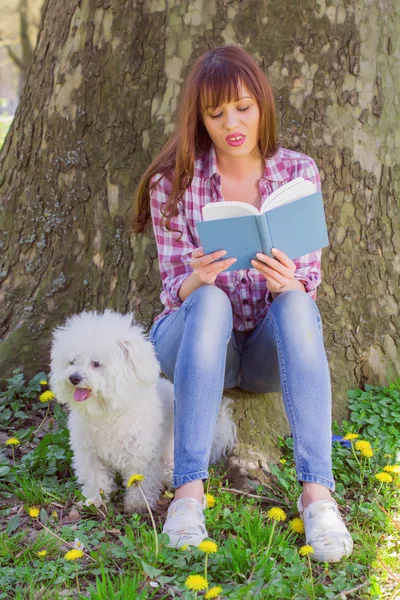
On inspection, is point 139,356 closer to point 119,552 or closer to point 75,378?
point 75,378

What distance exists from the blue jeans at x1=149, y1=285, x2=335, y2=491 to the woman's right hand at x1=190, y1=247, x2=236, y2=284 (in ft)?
0.18

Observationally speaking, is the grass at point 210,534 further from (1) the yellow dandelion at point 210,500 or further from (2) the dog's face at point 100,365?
(2) the dog's face at point 100,365

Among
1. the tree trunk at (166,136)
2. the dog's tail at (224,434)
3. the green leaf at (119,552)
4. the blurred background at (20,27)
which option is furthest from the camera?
the blurred background at (20,27)

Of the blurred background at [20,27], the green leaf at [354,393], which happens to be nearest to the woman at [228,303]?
the green leaf at [354,393]

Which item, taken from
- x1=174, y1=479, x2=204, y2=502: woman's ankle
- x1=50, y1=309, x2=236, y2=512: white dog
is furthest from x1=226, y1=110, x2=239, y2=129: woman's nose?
x1=174, y1=479, x2=204, y2=502: woman's ankle

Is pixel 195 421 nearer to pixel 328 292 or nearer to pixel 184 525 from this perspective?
pixel 184 525

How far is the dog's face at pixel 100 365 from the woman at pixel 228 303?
0.15 m

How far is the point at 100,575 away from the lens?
2.18 metres

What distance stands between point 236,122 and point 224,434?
4.09ft

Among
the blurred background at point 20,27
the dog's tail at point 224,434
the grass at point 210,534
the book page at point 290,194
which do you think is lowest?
the grass at point 210,534

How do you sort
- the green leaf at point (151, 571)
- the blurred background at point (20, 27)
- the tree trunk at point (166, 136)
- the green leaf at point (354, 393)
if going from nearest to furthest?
1. the green leaf at point (151, 571)
2. the tree trunk at point (166, 136)
3. the green leaf at point (354, 393)
4. the blurred background at point (20, 27)

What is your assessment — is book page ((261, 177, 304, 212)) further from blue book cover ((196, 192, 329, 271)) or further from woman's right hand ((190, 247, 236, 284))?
woman's right hand ((190, 247, 236, 284))

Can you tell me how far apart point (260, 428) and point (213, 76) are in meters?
1.49

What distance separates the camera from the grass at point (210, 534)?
207cm
